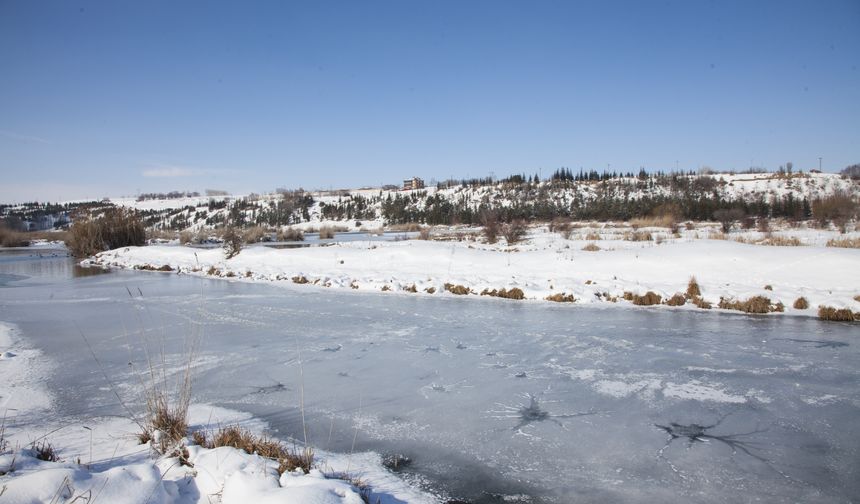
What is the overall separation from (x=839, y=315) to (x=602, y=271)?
204 inches

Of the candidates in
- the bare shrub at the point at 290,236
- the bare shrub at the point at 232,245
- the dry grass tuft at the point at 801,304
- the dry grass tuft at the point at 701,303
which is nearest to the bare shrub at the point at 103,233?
the bare shrub at the point at 290,236

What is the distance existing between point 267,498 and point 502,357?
4104 mm

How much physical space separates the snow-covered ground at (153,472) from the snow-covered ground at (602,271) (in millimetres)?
8330

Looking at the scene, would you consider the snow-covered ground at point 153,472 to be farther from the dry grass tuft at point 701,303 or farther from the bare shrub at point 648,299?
the dry grass tuft at point 701,303

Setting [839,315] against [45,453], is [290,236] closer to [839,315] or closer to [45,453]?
[839,315]

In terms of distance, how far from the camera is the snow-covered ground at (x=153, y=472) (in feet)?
8.47

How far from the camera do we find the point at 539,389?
5.02 metres

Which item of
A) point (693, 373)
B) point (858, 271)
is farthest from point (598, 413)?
point (858, 271)

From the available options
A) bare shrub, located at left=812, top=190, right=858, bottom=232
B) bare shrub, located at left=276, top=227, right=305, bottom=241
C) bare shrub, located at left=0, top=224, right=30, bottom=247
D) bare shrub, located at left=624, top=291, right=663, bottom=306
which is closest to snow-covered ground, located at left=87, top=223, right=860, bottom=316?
bare shrub, located at left=624, top=291, right=663, bottom=306

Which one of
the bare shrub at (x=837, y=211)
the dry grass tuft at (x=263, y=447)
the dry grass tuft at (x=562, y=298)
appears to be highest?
the bare shrub at (x=837, y=211)

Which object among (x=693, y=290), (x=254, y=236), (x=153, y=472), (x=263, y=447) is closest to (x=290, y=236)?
(x=254, y=236)

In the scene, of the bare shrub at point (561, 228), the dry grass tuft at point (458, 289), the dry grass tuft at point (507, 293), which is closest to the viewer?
the dry grass tuft at point (507, 293)

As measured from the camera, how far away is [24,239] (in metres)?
42.7

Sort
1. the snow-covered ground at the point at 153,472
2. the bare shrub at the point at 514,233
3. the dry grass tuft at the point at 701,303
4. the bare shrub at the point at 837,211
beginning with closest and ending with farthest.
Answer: the snow-covered ground at the point at 153,472, the dry grass tuft at the point at 701,303, the bare shrub at the point at 514,233, the bare shrub at the point at 837,211
